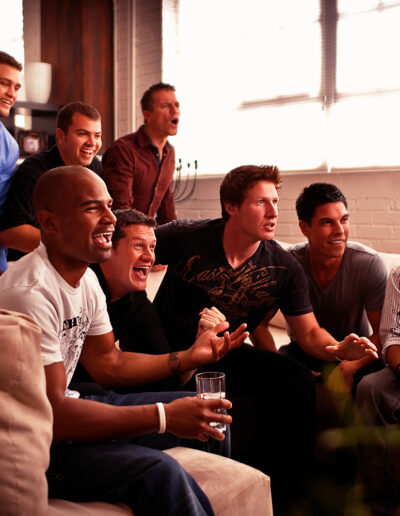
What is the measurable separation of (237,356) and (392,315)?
601 mm

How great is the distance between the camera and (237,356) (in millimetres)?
2334

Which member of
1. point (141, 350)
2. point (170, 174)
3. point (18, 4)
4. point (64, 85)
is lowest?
point (141, 350)

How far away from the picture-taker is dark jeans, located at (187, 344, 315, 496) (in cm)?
216

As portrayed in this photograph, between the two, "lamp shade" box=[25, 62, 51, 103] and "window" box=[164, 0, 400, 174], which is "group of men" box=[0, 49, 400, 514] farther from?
→ "lamp shade" box=[25, 62, 51, 103]

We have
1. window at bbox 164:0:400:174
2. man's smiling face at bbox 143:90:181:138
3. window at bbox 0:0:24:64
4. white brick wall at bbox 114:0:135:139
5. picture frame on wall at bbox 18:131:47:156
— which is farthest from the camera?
window at bbox 0:0:24:64

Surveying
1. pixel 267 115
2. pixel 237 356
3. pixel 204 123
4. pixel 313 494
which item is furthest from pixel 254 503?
pixel 204 123

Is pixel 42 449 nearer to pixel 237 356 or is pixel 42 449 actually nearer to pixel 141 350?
pixel 141 350

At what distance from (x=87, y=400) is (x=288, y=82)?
341 cm

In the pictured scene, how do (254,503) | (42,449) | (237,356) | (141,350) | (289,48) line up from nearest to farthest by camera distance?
(42,449), (254,503), (141,350), (237,356), (289,48)

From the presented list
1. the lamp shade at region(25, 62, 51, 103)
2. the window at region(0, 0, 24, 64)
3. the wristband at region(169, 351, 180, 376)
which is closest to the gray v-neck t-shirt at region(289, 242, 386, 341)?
the wristband at region(169, 351, 180, 376)

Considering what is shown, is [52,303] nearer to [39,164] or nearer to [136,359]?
[136,359]

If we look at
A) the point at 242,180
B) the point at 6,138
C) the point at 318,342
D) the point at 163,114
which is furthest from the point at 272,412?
the point at 163,114

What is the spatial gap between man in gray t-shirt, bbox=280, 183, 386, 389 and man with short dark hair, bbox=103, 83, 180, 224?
130 centimetres

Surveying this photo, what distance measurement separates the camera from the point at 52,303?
4.40ft
